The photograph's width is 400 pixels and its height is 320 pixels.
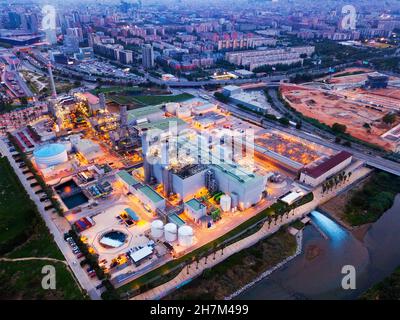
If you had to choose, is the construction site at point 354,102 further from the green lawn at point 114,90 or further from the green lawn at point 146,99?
the green lawn at point 114,90

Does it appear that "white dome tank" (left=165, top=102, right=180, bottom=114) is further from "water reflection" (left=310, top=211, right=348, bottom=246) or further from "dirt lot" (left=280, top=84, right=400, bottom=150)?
"water reflection" (left=310, top=211, right=348, bottom=246)

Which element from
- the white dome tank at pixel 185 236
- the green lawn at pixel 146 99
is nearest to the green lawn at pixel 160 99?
the green lawn at pixel 146 99

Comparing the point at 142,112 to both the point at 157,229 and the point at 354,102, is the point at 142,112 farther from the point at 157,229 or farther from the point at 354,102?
the point at 354,102

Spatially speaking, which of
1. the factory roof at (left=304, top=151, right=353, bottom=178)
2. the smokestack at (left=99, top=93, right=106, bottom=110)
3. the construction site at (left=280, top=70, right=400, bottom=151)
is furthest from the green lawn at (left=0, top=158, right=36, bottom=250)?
the construction site at (left=280, top=70, right=400, bottom=151)

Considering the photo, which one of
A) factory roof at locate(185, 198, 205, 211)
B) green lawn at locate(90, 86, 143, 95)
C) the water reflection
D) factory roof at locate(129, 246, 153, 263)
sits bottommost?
the water reflection

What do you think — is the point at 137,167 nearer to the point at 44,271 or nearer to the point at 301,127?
the point at 44,271

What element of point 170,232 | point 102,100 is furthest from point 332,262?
point 102,100
